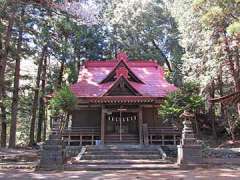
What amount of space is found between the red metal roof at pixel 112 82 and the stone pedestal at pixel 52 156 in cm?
764

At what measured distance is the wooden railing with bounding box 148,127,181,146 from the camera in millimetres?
20547

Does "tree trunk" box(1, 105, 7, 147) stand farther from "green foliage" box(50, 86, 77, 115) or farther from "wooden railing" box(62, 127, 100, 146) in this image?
"green foliage" box(50, 86, 77, 115)

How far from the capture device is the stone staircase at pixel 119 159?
541 inches

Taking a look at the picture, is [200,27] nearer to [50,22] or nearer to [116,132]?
[116,132]

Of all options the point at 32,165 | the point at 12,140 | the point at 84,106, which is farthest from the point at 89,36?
the point at 32,165

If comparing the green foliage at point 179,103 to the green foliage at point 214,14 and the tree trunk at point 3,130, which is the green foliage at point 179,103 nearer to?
the green foliage at point 214,14

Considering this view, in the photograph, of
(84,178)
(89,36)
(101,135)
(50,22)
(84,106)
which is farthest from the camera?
(89,36)

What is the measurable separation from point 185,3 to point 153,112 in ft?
29.6

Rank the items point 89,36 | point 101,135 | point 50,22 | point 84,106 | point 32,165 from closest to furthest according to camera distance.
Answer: point 32,165 < point 50,22 < point 101,135 < point 84,106 < point 89,36

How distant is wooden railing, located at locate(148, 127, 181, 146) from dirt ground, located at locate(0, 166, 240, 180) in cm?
717

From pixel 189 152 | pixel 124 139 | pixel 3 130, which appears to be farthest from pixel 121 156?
pixel 3 130

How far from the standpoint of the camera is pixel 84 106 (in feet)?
72.5

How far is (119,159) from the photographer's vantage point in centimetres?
1584

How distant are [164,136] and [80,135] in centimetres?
472
